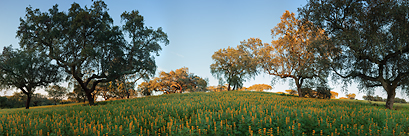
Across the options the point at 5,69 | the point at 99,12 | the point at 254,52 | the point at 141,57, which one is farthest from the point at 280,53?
the point at 5,69

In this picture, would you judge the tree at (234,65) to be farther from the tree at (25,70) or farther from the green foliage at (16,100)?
the green foliage at (16,100)

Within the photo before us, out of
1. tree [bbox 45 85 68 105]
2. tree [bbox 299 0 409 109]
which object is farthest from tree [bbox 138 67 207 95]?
tree [bbox 299 0 409 109]

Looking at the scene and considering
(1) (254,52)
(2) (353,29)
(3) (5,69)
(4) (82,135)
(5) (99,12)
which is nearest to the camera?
(4) (82,135)

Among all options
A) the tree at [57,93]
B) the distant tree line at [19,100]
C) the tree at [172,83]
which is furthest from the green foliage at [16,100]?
the tree at [172,83]

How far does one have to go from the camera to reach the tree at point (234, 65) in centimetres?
3801

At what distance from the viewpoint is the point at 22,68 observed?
25.6 m

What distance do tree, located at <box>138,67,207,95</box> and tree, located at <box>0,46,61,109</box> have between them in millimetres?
21774

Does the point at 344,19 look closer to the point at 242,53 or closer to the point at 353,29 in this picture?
the point at 353,29

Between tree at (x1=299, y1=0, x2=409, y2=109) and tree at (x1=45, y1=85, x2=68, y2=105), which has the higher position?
tree at (x1=299, y1=0, x2=409, y2=109)

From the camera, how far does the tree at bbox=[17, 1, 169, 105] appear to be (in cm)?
2067

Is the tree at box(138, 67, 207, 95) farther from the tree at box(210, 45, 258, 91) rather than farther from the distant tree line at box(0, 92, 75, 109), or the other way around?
the distant tree line at box(0, 92, 75, 109)

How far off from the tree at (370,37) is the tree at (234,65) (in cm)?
1766

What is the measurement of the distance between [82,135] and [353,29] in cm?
2058

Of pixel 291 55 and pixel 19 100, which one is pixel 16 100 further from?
pixel 291 55
